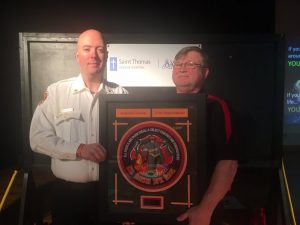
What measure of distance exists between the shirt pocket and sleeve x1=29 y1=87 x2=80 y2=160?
43mm

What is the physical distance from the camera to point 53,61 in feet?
10.0

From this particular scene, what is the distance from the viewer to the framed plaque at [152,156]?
2586mm

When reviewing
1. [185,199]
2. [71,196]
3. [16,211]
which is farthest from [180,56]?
[16,211]

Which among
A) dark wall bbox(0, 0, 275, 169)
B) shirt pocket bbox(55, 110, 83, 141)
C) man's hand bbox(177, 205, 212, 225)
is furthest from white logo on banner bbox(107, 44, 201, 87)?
dark wall bbox(0, 0, 275, 169)

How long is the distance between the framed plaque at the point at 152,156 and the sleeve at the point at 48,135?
314 mm

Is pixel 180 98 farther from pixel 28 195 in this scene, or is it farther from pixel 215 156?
pixel 28 195

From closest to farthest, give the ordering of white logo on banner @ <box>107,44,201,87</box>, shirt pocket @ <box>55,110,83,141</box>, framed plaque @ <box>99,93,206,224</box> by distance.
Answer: framed plaque @ <box>99,93,206,224</box> → shirt pocket @ <box>55,110,83,141</box> → white logo on banner @ <box>107,44,201,87</box>

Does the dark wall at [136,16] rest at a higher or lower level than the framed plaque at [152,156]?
higher

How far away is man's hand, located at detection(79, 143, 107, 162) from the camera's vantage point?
2.67 metres

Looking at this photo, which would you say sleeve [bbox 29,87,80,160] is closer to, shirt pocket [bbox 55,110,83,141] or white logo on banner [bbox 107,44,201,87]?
shirt pocket [bbox 55,110,83,141]

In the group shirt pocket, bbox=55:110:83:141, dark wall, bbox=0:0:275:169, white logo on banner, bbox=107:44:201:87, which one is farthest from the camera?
dark wall, bbox=0:0:275:169

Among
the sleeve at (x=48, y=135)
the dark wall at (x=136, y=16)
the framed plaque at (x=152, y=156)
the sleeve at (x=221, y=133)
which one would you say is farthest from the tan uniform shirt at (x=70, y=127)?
the dark wall at (x=136, y=16)

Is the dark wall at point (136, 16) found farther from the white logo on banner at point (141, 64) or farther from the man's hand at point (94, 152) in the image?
the man's hand at point (94, 152)

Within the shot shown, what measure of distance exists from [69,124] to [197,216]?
966mm
